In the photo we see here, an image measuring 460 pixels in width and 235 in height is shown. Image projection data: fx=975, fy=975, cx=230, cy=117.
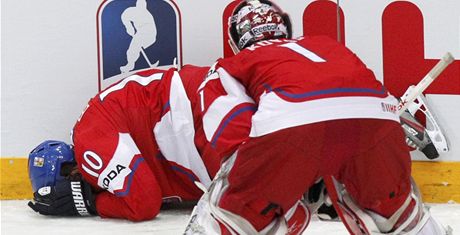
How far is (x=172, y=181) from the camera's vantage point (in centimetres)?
343

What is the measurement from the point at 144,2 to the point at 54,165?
679mm

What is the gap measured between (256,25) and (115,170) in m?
0.84

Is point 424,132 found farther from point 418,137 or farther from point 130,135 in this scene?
point 130,135

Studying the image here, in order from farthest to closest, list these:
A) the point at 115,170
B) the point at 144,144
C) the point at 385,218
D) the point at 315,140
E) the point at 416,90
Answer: the point at 144,144
the point at 115,170
the point at 416,90
the point at 385,218
the point at 315,140

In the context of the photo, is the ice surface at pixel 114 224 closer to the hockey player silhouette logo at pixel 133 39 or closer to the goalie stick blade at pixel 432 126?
the goalie stick blade at pixel 432 126

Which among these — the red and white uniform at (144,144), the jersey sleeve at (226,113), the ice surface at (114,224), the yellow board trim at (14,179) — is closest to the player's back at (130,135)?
the red and white uniform at (144,144)

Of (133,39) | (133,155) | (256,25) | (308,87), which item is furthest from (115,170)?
(308,87)

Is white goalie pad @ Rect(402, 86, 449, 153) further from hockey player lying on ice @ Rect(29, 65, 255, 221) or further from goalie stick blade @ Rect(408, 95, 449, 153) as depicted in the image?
hockey player lying on ice @ Rect(29, 65, 255, 221)

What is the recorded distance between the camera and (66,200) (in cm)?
336

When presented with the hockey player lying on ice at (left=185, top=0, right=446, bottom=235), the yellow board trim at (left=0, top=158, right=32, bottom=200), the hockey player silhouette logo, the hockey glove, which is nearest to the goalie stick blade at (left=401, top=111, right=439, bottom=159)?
the hockey player silhouette logo

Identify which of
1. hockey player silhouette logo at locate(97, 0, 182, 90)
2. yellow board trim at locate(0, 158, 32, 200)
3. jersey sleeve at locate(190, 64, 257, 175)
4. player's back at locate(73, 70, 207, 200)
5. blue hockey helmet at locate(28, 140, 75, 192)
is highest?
jersey sleeve at locate(190, 64, 257, 175)

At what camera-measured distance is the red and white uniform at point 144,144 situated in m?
3.27

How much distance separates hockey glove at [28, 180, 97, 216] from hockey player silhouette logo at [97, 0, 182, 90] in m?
0.44

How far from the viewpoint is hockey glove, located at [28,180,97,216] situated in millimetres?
3359
